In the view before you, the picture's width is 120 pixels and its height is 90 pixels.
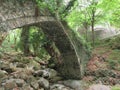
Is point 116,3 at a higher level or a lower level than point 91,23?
higher

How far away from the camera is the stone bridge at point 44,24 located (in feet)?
15.6

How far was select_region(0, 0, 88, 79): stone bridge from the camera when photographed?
474cm

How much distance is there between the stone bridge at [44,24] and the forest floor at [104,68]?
0.63 m

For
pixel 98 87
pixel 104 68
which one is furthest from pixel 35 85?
pixel 104 68

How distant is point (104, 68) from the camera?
11.0 m

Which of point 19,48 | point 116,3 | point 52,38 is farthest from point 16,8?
point 116,3

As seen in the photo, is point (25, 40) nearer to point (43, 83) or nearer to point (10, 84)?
point (43, 83)

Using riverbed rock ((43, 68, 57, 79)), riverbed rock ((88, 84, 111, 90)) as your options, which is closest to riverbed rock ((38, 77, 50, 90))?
riverbed rock ((43, 68, 57, 79))

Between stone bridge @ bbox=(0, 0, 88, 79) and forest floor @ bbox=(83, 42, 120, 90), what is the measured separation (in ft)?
2.08

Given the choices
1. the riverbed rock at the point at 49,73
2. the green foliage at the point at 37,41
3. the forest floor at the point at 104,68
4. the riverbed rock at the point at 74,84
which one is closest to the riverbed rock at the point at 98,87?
the forest floor at the point at 104,68

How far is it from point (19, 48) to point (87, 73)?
→ 3.40 m

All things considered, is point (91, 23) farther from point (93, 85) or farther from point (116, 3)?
point (93, 85)

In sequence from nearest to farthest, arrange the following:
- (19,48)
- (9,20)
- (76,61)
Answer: (9,20) → (76,61) → (19,48)

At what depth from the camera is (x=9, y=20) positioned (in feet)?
15.7
